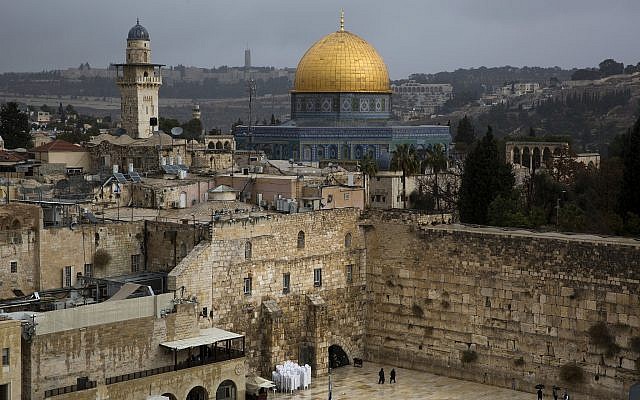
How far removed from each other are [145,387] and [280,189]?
11010 mm

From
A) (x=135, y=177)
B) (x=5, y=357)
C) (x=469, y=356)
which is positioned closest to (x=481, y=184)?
(x=469, y=356)

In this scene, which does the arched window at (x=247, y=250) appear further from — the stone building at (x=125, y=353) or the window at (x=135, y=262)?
the window at (x=135, y=262)

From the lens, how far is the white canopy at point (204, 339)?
83.6 feet

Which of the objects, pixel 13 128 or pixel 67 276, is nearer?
pixel 67 276

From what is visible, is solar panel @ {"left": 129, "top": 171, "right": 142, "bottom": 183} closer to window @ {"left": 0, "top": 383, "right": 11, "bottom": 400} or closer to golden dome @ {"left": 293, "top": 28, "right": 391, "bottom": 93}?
window @ {"left": 0, "top": 383, "right": 11, "bottom": 400}

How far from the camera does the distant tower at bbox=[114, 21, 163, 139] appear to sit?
160ft

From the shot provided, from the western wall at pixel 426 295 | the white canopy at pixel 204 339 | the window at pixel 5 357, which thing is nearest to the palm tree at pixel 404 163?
the western wall at pixel 426 295

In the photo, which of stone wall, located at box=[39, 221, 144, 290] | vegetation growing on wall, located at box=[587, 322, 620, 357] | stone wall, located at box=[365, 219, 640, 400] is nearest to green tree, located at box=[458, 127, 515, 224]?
stone wall, located at box=[365, 219, 640, 400]

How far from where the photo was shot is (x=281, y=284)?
29.6 metres

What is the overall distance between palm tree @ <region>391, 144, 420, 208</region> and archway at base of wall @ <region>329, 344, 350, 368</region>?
45.7 ft

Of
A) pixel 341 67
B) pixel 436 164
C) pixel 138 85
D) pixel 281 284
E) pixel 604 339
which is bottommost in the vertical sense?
pixel 604 339

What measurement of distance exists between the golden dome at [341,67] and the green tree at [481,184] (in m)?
13.2

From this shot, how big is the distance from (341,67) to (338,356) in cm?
2364

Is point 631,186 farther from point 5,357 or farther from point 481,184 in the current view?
point 5,357
